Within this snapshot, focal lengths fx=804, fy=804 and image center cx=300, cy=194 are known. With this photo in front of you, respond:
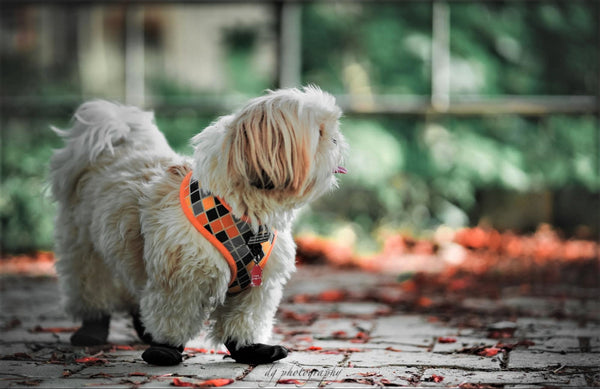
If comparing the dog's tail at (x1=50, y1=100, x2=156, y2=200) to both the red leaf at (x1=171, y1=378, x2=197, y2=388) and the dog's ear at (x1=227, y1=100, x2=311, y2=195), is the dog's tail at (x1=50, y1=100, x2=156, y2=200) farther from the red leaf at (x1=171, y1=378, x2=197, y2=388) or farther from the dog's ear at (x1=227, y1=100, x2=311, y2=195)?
the red leaf at (x1=171, y1=378, x2=197, y2=388)

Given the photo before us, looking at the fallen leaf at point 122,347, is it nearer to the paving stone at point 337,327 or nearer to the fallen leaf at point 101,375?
the fallen leaf at point 101,375

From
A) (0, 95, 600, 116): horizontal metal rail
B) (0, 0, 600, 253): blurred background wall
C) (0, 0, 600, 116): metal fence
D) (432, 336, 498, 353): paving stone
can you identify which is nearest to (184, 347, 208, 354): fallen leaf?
(432, 336, 498, 353): paving stone

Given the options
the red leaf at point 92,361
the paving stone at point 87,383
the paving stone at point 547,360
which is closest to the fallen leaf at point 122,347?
the red leaf at point 92,361

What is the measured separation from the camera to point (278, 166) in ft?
10.8

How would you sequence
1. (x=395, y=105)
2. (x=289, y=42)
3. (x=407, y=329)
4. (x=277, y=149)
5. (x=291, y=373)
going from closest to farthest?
(x=277, y=149), (x=291, y=373), (x=407, y=329), (x=395, y=105), (x=289, y=42)

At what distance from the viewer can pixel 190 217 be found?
3.58 m

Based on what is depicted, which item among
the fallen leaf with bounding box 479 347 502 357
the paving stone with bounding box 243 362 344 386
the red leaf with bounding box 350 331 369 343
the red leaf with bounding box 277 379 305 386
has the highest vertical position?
the red leaf with bounding box 277 379 305 386

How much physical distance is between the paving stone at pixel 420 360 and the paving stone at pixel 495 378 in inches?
5.1

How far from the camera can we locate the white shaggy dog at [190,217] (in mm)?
3342

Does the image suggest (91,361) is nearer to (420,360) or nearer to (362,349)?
(362,349)

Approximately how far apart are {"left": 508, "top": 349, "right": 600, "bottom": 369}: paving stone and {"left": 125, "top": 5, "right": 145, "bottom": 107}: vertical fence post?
6594 mm

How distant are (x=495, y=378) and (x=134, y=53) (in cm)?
718

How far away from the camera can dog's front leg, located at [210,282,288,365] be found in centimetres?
376

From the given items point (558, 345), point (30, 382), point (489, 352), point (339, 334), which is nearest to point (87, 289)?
point (30, 382)
